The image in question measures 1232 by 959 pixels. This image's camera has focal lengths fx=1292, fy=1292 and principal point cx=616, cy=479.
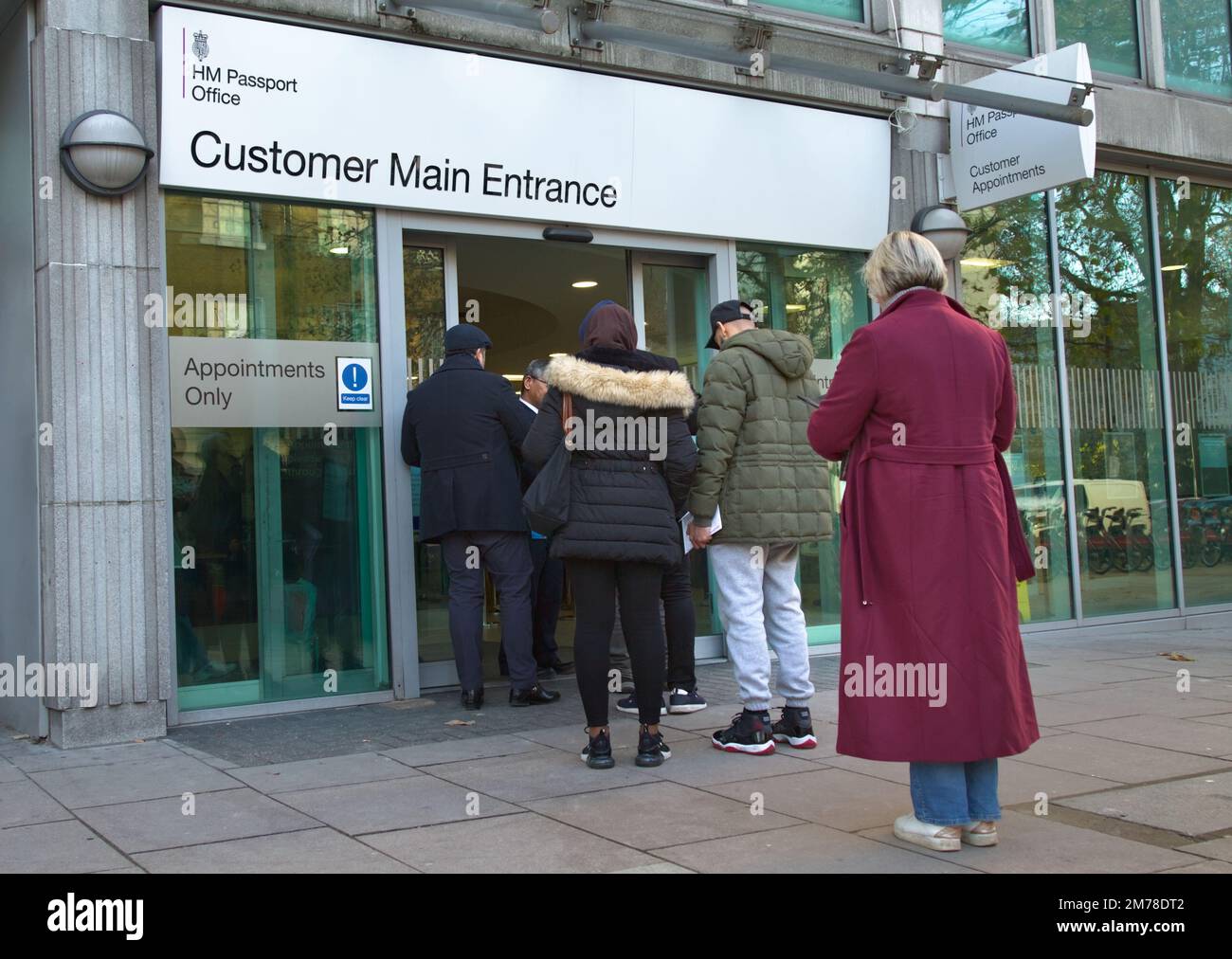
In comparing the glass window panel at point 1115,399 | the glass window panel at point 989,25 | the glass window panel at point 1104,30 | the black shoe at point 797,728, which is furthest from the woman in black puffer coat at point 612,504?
the glass window panel at point 1104,30

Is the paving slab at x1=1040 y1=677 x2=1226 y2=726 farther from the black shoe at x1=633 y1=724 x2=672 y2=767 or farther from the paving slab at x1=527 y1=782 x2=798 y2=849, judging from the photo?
the paving slab at x1=527 y1=782 x2=798 y2=849

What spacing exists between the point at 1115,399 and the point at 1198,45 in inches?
135

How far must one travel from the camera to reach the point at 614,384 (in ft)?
17.5

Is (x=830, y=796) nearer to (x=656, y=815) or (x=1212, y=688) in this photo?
(x=656, y=815)

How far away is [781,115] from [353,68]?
10.1 ft

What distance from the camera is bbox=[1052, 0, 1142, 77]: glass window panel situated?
10.6 meters

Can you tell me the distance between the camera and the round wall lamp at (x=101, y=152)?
6.05 metres

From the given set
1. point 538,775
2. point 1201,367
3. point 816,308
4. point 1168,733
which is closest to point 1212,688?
point 1168,733

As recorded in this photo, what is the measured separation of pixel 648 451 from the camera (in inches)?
214

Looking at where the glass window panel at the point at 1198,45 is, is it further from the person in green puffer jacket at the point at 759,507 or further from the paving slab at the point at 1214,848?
the paving slab at the point at 1214,848

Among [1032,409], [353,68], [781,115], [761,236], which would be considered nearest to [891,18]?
[781,115]

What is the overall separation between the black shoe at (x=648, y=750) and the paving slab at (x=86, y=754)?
2128mm
